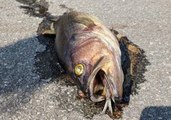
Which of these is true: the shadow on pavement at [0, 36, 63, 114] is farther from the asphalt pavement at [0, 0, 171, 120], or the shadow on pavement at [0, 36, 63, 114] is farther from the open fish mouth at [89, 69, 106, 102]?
the open fish mouth at [89, 69, 106, 102]

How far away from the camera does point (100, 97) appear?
15.4ft

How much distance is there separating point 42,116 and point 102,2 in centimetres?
325

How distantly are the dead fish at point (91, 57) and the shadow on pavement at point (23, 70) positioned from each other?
320 millimetres

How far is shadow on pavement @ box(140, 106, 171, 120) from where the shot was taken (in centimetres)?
482

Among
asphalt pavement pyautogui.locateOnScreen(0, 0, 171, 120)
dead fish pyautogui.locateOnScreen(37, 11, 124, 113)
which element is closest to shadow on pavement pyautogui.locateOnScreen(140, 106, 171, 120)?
asphalt pavement pyautogui.locateOnScreen(0, 0, 171, 120)

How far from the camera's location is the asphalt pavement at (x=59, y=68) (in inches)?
194

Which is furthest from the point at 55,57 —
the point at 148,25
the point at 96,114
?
the point at 148,25

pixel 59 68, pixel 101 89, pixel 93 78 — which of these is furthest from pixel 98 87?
pixel 59 68

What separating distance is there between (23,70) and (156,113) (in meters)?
1.92

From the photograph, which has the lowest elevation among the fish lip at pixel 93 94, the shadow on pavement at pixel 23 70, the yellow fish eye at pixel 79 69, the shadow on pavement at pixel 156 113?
the shadow on pavement at pixel 23 70

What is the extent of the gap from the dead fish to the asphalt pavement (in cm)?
33

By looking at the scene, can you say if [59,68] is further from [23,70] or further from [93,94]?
[93,94]

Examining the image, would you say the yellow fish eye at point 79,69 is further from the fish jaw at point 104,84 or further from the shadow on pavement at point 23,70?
the shadow on pavement at point 23,70

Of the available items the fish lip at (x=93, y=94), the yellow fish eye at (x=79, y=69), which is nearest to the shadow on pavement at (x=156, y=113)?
the fish lip at (x=93, y=94)
